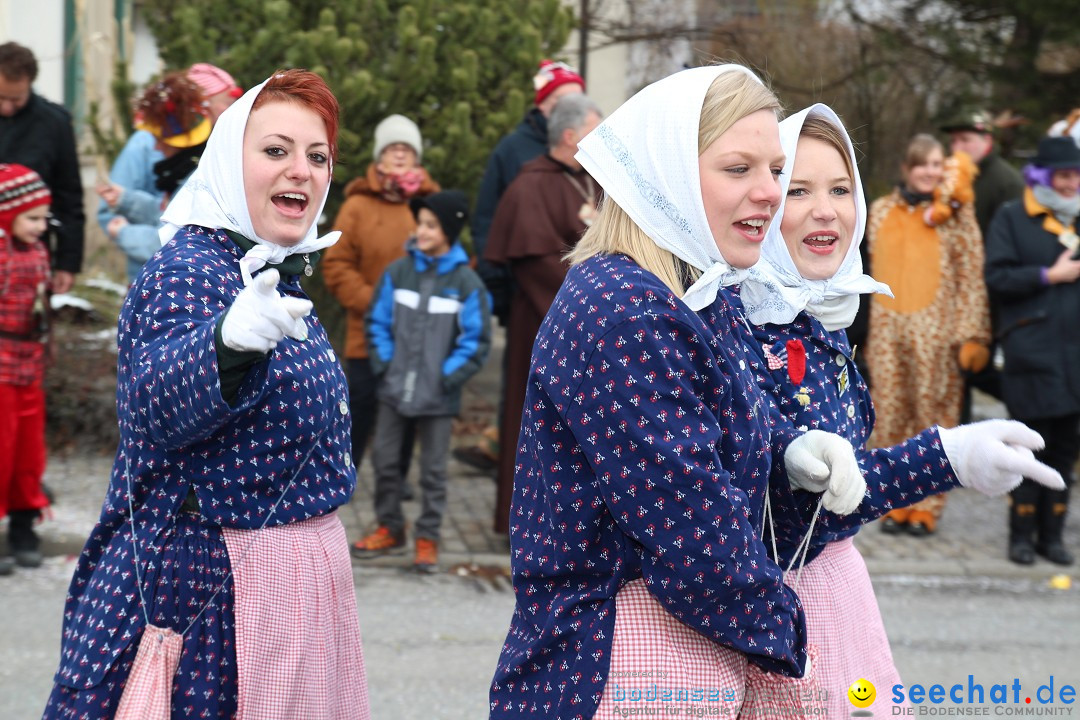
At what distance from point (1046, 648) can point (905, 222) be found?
9.14 ft

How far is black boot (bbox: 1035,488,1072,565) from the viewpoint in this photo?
7.53m

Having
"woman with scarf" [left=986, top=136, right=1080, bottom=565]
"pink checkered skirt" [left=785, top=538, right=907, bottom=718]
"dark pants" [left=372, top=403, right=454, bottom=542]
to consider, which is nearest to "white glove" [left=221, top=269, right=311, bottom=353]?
"pink checkered skirt" [left=785, top=538, right=907, bottom=718]

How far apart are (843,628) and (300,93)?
1655 millimetres

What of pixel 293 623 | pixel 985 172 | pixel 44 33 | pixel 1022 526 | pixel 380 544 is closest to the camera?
pixel 293 623

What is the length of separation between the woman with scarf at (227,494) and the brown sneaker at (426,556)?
3.87 metres

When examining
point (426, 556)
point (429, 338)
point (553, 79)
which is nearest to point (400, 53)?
point (553, 79)

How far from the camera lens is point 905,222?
26.0 feet

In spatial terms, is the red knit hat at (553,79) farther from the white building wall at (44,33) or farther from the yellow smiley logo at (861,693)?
the white building wall at (44,33)

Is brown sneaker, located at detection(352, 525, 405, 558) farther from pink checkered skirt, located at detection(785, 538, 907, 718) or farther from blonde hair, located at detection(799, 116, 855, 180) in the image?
blonde hair, located at detection(799, 116, 855, 180)

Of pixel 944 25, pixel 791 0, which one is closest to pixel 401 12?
pixel 944 25

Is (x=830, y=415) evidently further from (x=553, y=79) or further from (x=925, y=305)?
(x=925, y=305)

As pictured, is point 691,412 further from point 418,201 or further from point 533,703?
point 418,201

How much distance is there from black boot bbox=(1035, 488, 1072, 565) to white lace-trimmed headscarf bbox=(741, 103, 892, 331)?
4915mm

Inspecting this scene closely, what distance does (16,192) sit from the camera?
631cm
